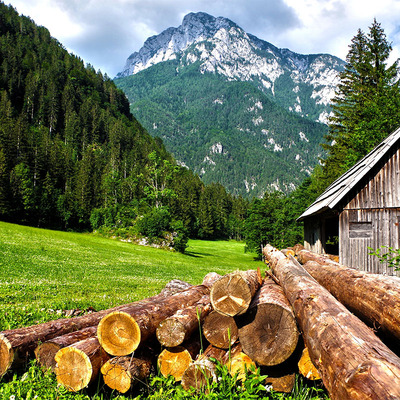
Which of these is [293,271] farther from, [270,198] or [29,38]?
[29,38]

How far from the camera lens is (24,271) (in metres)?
14.6

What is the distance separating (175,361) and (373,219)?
42.1ft

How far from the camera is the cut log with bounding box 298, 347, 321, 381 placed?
364 cm

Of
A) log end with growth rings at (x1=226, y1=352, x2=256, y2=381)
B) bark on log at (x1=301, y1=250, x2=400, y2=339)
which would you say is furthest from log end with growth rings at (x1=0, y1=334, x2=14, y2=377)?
bark on log at (x1=301, y1=250, x2=400, y2=339)

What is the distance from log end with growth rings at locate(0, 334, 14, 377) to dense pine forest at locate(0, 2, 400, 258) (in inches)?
1130

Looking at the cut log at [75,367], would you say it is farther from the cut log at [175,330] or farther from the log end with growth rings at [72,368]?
the cut log at [175,330]

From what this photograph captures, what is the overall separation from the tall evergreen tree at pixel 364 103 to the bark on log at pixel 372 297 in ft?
79.2

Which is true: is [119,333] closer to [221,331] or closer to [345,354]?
[221,331]

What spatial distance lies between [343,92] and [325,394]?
3697cm

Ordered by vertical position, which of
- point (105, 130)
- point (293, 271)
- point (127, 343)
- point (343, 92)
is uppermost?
point (105, 130)

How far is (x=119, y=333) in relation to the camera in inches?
153

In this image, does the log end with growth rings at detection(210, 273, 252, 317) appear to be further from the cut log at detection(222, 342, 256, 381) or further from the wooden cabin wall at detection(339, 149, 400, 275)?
the wooden cabin wall at detection(339, 149, 400, 275)

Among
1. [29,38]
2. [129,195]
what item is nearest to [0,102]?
[129,195]

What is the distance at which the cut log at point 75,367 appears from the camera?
3.60 m
